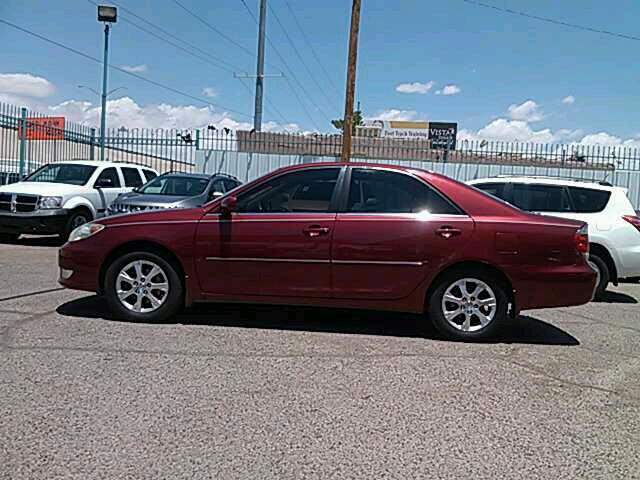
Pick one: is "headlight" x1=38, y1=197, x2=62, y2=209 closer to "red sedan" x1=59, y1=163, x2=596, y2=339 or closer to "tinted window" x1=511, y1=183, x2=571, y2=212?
"red sedan" x1=59, y1=163, x2=596, y2=339

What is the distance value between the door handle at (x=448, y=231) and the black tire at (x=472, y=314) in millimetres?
364

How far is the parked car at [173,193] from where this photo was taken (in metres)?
11.0

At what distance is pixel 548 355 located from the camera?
219 inches

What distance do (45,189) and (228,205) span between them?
7764 millimetres

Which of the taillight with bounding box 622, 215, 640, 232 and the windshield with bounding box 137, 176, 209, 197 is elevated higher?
the windshield with bounding box 137, 176, 209, 197

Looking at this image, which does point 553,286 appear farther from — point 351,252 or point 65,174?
point 65,174

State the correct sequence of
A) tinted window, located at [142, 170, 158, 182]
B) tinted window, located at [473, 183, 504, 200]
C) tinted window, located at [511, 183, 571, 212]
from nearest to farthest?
tinted window, located at [511, 183, 571, 212]
tinted window, located at [473, 183, 504, 200]
tinted window, located at [142, 170, 158, 182]

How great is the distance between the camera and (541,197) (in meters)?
9.13

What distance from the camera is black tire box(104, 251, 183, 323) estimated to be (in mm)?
6059

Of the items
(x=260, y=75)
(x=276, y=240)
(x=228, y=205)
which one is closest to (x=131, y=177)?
(x=228, y=205)

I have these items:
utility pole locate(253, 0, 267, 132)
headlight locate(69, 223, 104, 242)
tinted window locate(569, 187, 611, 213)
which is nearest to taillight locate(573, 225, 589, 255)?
tinted window locate(569, 187, 611, 213)

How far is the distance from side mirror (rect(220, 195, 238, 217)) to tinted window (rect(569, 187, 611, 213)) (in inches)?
208

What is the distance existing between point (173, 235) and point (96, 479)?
3186 mm

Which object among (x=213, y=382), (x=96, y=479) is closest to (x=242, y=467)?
(x=96, y=479)
